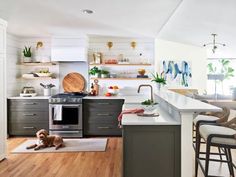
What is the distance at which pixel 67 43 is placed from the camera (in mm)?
5965

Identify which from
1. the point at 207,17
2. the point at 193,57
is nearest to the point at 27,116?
the point at 207,17

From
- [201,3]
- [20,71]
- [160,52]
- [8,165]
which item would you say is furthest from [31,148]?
[160,52]

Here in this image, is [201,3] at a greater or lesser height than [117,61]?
greater

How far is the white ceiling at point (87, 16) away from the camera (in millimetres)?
3418

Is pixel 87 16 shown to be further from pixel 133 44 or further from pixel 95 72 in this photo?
pixel 133 44

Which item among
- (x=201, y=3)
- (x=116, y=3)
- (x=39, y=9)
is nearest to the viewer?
(x=201, y=3)

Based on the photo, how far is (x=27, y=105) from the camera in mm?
5629

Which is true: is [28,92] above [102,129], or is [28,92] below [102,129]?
above

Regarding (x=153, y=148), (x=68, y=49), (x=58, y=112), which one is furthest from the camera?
(x=68, y=49)

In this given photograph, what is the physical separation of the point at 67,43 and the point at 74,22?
1.34m

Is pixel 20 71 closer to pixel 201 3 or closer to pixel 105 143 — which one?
pixel 105 143

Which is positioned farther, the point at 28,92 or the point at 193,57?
the point at 193,57

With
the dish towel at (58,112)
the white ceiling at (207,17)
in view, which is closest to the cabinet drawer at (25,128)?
the dish towel at (58,112)

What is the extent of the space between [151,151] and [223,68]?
8.00 metres
